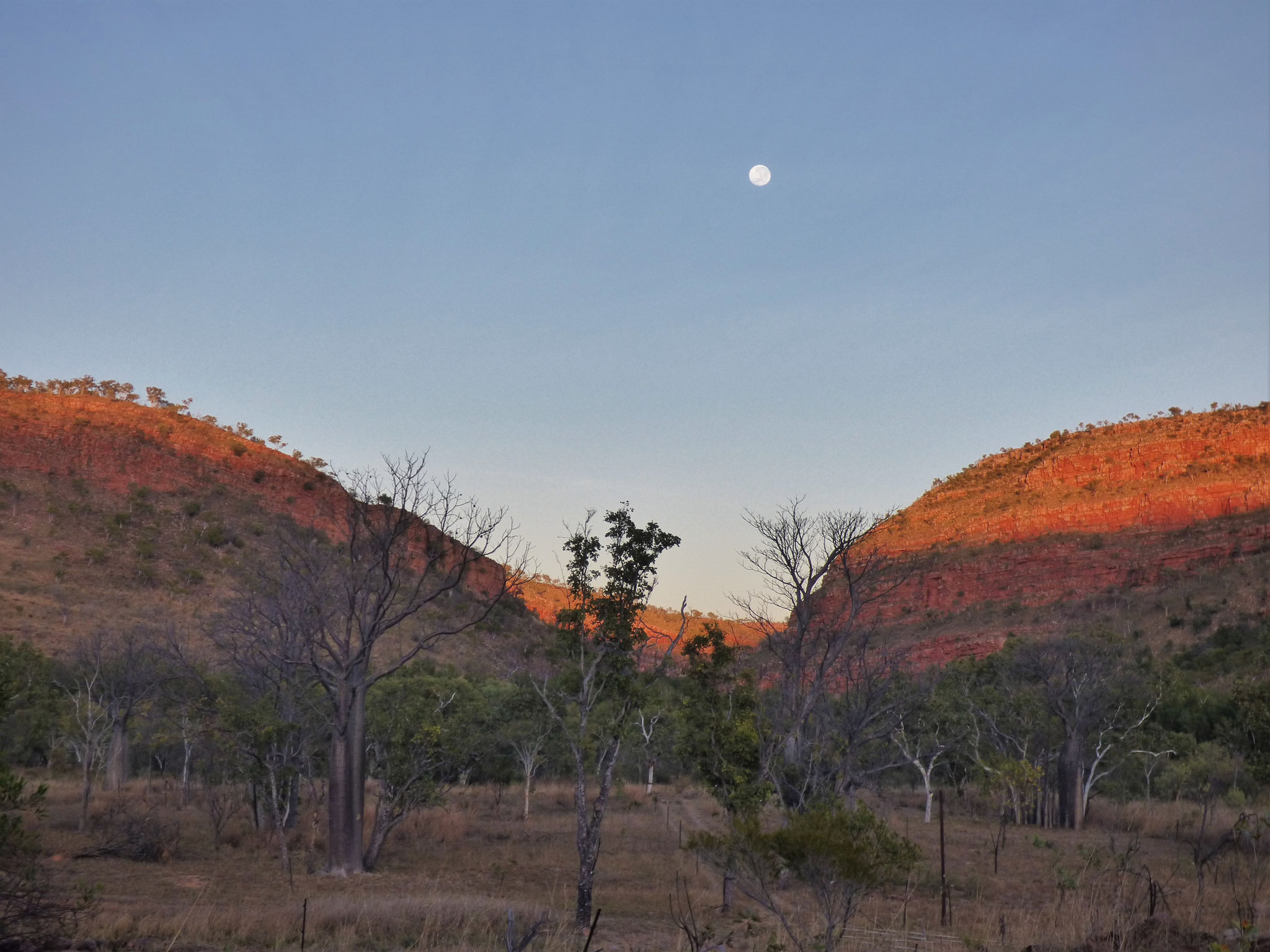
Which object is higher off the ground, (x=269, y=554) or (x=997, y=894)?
(x=269, y=554)

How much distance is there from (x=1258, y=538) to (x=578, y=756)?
76158 mm

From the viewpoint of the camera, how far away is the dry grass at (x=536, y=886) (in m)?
12.1

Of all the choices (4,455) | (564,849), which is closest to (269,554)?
(4,455)

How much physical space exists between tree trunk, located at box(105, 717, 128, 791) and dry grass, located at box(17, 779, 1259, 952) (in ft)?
3.27

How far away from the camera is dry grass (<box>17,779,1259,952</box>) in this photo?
12.1 metres

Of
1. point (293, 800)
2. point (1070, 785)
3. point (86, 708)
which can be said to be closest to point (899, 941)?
point (293, 800)

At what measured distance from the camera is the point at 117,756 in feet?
105

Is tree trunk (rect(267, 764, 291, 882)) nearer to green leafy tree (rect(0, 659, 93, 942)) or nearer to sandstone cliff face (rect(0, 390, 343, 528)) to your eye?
green leafy tree (rect(0, 659, 93, 942))

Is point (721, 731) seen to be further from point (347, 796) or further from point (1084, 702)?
point (1084, 702)

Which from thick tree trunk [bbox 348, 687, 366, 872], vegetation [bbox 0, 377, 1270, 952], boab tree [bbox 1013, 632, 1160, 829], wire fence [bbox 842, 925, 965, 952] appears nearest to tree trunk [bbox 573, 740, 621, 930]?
vegetation [bbox 0, 377, 1270, 952]

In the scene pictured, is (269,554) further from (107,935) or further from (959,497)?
(959,497)

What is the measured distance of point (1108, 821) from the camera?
3322cm

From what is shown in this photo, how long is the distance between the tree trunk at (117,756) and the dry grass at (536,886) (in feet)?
3.27

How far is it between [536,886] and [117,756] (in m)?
20.6
